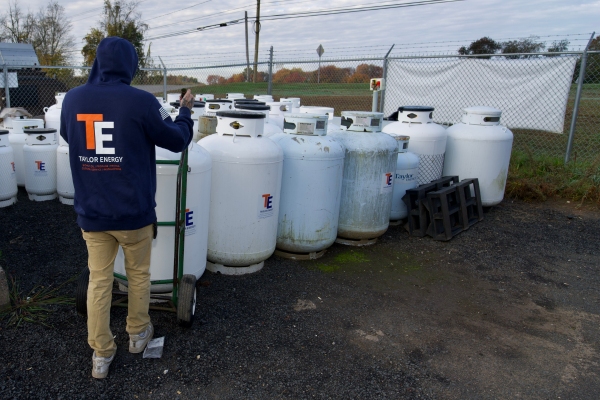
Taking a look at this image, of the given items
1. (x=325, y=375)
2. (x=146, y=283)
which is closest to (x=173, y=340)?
(x=146, y=283)

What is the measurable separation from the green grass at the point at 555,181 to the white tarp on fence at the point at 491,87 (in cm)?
65

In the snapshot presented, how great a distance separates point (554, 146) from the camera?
29.4 feet

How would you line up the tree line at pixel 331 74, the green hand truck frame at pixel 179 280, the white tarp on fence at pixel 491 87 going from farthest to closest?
the tree line at pixel 331 74, the white tarp on fence at pixel 491 87, the green hand truck frame at pixel 179 280

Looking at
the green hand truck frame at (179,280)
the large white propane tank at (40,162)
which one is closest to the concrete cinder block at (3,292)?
the green hand truck frame at (179,280)

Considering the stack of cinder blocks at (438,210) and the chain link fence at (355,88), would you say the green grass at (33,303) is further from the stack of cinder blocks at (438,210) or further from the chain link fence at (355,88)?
the chain link fence at (355,88)

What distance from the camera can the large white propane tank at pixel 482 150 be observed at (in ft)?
20.5

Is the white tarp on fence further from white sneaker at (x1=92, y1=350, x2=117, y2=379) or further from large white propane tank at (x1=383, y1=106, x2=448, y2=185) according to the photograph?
white sneaker at (x1=92, y1=350, x2=117, y2=379)

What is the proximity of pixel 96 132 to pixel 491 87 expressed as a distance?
7660 millimetres

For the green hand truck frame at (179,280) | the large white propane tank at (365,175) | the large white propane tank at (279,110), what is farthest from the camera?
the large white propane tank at (279,110)

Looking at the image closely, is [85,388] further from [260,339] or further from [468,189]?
[468,189]

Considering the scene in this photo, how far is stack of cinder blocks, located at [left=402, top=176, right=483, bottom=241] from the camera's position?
17.9ft

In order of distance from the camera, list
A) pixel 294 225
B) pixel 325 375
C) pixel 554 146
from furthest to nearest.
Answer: pixel 554 146
pixel 294 225
pixel 325 375

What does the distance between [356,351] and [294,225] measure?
163cm

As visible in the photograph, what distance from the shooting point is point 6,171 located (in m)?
5.76
